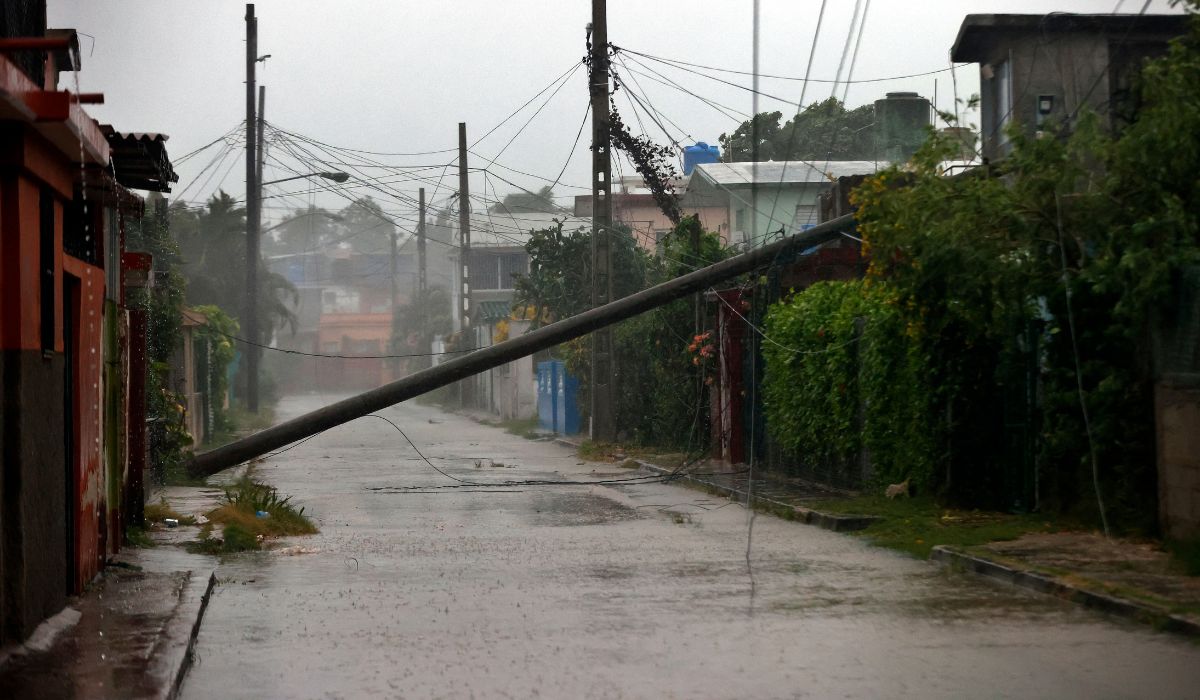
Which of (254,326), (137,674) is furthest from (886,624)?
(254,326)

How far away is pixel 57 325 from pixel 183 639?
2.35 meters

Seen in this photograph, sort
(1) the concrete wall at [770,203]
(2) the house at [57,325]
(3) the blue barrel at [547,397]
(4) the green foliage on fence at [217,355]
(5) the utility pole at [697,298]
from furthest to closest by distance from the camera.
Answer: (3) the blue barrel at [547,397], (1) the concrete wall at [770,203], (4) the green foliage on fence at [217,355], (5) the utility pole at [697,298], (2) the house at [57,325]

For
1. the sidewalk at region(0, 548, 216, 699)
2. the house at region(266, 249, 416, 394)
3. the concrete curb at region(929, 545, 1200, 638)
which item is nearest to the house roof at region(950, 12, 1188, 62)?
the concrete curb at region(929, 545, 1200, 638)

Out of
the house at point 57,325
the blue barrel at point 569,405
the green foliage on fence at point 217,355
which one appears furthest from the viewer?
the blue barrel at point 569,405

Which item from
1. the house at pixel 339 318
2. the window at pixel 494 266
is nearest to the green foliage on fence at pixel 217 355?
the window at pixel 494 266

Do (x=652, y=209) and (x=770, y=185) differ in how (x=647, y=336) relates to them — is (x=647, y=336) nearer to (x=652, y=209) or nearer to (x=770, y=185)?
(x=770, y=185)

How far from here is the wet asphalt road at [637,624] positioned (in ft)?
25.2

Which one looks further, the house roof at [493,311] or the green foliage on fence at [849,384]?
the house roof at [493,311]

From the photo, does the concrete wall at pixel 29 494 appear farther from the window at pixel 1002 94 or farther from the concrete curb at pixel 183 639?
the window at pixel 1002 94

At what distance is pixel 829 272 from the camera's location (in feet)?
85.1

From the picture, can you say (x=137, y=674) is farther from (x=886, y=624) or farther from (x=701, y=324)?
(x=701, y=324)

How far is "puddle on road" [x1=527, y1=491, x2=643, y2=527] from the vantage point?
17.4 meters

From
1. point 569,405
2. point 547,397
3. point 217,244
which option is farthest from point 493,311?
point 569,405

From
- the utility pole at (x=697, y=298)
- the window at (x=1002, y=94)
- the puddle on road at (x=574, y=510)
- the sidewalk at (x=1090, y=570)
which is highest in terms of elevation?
the window at (x=1002, y=94)
